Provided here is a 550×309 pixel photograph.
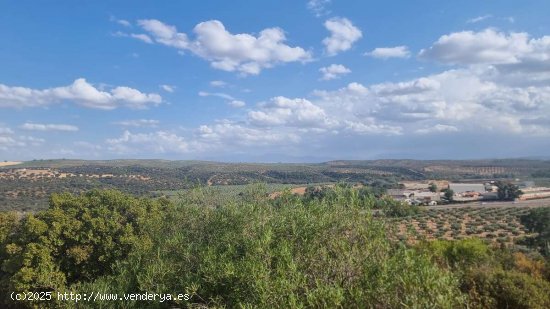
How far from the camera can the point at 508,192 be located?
322 feet

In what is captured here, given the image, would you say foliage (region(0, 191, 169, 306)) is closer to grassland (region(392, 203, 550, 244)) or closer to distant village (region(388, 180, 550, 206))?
grassland (region(392, 203, 550, 244))

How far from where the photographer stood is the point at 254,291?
38.1 ft

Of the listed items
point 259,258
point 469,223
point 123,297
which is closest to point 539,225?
point 469,223

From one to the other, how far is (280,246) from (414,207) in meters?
72.0

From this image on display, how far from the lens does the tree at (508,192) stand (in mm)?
97394

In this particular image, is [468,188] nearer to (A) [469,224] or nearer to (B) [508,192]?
(B) [508,192]

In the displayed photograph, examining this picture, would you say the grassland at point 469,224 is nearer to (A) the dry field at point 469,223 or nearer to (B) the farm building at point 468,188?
Result: (A) the dry field at point 469,223

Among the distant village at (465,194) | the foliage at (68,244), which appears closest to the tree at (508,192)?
the distant village at (465,194)

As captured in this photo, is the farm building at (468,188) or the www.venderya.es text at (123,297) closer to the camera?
the www.venderya.es text at (123,297)

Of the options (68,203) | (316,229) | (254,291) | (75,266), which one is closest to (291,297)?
(254,291)

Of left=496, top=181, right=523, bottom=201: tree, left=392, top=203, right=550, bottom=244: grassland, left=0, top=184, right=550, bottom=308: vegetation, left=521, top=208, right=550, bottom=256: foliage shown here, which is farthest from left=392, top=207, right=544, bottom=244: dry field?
left=0, top=184, right=550, bottom=308: vegetation

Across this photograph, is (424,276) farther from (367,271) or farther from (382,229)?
(382,229)

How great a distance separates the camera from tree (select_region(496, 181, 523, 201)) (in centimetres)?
9739

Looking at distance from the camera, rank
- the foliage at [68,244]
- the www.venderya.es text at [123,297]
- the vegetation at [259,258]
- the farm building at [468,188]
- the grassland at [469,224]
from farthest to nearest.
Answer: the farm building at [468,188]
the grassland at [469,224]
the foliage at [68,244]
the www.venderya.es text at [123,297]
the vegetation at [259,258]
